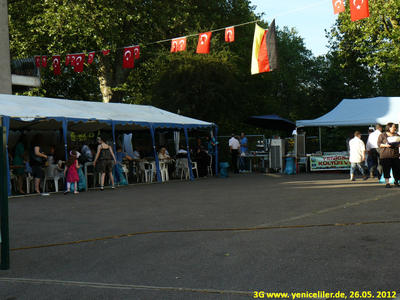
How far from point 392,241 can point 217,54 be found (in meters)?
→ 24.1

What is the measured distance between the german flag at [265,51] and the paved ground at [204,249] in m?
6.86

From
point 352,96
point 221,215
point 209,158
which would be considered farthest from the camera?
point 352,96

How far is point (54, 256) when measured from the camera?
6.21 metres

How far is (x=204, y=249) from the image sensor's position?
6270 millimetres

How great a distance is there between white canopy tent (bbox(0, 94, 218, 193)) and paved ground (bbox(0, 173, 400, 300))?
3967mm

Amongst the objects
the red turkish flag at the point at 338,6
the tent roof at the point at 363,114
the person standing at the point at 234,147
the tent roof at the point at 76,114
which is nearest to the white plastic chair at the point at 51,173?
the tent roof at the point at 76,114

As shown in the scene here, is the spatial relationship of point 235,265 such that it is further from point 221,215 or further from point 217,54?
point 217,54

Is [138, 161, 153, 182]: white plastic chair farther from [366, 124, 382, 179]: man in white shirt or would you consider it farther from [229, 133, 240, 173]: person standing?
[366, 124, 382, 179]: man in white shirt

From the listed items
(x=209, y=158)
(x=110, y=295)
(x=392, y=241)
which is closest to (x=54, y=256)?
(x=110, y=295)

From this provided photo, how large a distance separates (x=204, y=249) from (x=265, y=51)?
490 inches

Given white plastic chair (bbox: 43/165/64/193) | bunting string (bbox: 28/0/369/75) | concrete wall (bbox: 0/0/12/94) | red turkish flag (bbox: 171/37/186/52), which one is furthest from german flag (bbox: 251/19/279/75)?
concrete wall (bbox: 0/0/12/94)

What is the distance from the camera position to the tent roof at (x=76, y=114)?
14.6m

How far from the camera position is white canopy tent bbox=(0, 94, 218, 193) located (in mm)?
14484

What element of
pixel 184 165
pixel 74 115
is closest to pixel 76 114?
pixel 74 115
